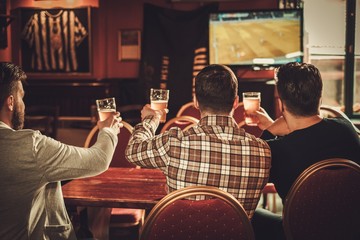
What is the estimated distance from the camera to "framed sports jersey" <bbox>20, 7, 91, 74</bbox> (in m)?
8.02

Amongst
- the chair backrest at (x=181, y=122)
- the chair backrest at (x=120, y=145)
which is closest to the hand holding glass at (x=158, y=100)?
the chair backrest at (x=120, y=145)

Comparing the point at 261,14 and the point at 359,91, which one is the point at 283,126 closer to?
the point at 359,91

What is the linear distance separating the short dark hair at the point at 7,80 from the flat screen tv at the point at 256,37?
16.4 ft

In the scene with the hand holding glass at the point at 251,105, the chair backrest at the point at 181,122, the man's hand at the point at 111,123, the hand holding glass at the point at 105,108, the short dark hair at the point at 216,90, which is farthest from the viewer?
the chair backrest at the point at 181,122

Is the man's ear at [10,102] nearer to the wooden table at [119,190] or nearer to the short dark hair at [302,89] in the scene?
the wooden table at [119,190]

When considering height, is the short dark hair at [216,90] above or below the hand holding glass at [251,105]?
above

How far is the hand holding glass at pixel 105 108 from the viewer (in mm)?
2172

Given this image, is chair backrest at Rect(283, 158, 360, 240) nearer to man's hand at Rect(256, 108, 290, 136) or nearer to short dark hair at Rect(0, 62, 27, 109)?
man's hand at Rect(256, 108, 290, 136)

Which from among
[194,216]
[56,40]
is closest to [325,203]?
[194,216]

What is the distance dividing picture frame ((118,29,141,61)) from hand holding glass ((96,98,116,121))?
5606 millimetres

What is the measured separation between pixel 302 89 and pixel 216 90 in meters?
0.41

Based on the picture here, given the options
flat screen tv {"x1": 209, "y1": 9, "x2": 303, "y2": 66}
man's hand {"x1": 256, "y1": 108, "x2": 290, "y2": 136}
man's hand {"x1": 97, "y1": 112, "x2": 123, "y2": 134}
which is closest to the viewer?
man's hand {"x1": 97, "y1": 112, "x2": 123, "y2": 134}

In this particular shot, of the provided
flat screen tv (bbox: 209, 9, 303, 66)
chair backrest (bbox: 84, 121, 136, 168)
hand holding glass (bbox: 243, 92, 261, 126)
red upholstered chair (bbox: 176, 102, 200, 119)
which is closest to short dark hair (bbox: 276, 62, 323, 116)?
hand holding glass (bbox: 243, 92, 261, 126)

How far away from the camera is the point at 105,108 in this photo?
2.21 metres
